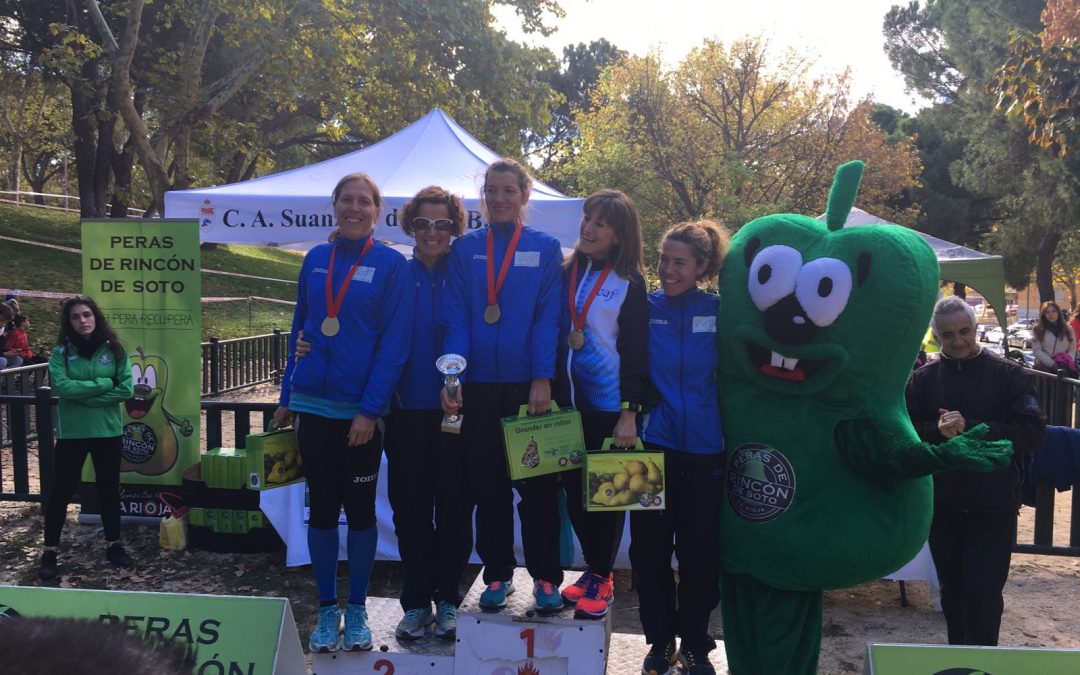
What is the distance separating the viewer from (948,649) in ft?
8.29

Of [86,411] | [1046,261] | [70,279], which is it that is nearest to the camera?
[86,411]

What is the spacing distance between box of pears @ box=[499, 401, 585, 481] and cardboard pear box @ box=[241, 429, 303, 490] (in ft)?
3.05

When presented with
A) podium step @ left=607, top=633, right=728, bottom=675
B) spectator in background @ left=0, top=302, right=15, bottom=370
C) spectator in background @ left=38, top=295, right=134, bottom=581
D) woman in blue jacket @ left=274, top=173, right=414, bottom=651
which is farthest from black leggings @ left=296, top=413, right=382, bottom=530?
spectator in background @ left=0, top=302, right=15, bottom=370

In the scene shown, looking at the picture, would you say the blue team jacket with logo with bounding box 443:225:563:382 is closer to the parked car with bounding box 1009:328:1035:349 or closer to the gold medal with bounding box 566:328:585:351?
the gold medal with bounding box 566:328:585:351

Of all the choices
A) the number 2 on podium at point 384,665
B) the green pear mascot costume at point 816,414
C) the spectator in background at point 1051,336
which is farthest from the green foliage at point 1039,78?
the number 2 on podium at point 384,665

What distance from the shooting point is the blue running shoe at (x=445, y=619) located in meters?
3.48

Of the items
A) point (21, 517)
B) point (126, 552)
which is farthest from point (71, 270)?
point (126, 552)

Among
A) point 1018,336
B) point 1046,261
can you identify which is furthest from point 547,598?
point 1018,336

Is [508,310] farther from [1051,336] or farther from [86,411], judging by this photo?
[1051,336]

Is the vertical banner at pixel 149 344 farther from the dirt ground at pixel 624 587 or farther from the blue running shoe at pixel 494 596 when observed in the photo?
the blue running shoe at pixel 494 596

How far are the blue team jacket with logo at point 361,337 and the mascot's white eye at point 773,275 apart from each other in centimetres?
134

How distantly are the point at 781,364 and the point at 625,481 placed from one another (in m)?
0.71

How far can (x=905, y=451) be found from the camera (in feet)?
9.50

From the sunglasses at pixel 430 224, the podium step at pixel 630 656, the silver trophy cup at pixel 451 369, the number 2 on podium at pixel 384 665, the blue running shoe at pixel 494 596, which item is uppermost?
the sunglasses at pixel 430 224
